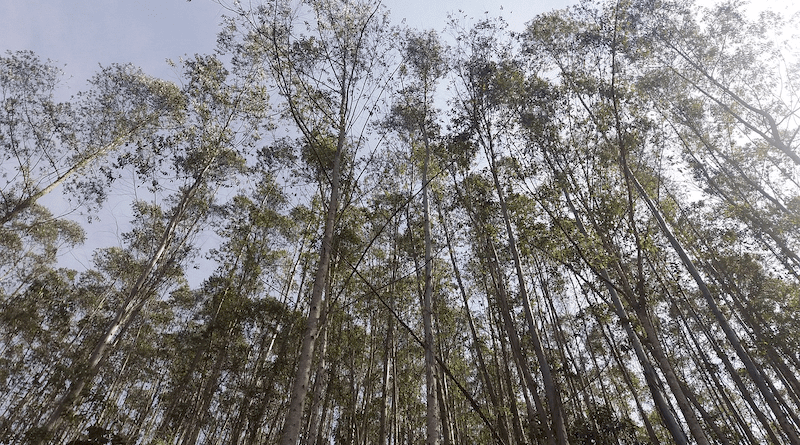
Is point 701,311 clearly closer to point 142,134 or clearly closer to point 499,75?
point 499,75

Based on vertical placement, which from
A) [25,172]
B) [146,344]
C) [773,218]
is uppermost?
[773,218]

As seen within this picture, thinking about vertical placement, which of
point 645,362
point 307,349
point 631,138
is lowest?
point 307,349

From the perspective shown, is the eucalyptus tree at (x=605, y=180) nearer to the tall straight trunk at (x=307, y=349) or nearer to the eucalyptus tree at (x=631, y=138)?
the eucalyptus tree at (x=631, y=138)

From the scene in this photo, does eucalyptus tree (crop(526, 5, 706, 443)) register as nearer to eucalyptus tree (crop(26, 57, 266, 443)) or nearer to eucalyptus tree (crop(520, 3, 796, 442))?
eucalyptus tree (crop(520, 3, 796, 442))

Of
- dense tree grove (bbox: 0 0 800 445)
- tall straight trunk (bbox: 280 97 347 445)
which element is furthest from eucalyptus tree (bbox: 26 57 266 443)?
tall straight trunk (bbox: 280 97 347 445)

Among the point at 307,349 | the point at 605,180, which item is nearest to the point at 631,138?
the point at 605,180

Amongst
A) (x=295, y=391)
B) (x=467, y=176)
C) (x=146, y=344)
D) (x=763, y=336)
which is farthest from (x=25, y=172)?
(x=763, y=336)

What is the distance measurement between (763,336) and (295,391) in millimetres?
11952

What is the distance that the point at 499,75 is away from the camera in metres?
7.59

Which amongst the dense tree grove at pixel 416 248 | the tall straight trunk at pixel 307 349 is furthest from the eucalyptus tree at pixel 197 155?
the tall straight trunk at pixel 307 349

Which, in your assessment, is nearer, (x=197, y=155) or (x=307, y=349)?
(x=307, y=349)

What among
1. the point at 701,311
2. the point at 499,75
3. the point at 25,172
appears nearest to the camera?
the point at 499,75

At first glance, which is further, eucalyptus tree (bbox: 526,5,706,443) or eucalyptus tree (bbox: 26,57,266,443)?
eucalyptus tree (bbox: 26,57,266,443)

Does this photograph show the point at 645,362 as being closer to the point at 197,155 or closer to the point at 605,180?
the point at 605,180
